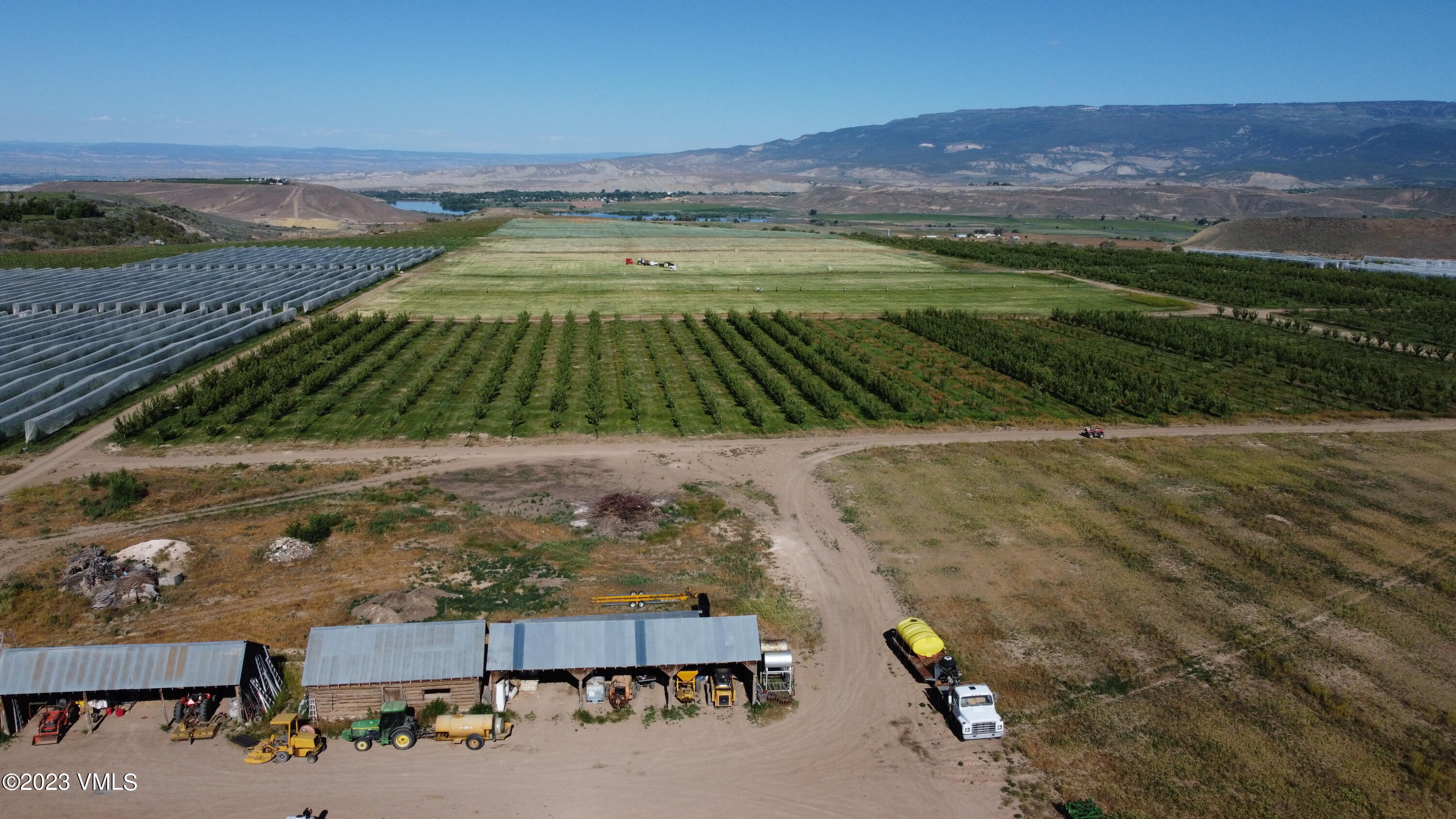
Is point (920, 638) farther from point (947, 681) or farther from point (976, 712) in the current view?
point (976, 712)

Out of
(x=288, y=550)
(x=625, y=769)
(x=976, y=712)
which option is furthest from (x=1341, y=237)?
(x=288, y=550)

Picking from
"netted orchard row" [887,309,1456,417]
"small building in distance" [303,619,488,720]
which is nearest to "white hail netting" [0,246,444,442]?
"small building in distance" [303,619,488,720]

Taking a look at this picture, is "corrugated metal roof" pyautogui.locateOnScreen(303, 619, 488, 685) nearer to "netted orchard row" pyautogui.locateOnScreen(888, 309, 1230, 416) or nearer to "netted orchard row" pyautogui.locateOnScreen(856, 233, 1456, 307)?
"netted orchard row" pyautogui.locateOnScreen(888, 309, 1230, 416)

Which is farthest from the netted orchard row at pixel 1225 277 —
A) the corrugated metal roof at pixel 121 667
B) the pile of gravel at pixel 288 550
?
the corrugated metal roof at pixel 121 667

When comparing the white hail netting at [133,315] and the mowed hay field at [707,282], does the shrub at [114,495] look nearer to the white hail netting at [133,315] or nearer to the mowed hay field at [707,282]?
the white hail netting at [133,315]

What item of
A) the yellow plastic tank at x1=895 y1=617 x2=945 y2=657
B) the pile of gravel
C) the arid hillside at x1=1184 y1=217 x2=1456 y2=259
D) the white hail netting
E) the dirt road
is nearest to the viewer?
the dirt road

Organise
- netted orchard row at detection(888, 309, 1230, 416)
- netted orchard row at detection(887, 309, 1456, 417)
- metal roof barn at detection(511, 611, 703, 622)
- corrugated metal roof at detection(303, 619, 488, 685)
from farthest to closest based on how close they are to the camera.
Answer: netted orchard row at detection(887, 309, 1456, 417), netted orchard row at detection(888, 309, 1230, 416), metal roof barn at detection(511, 611, 703, 622), corrugated metal roof at detection(303, 619, 488, 685)
